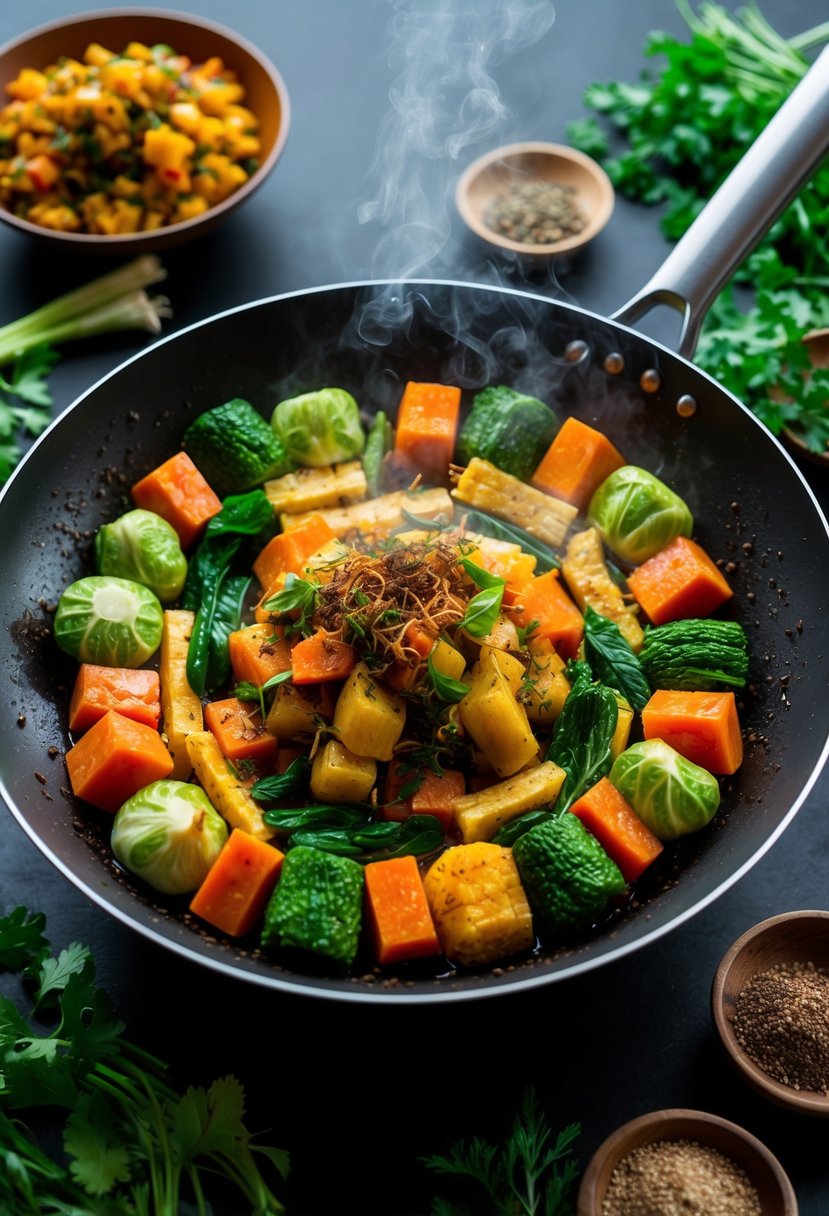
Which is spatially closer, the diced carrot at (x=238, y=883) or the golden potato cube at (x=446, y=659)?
the diced carrot at (x=238, y=883)

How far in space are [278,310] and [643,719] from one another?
7.51ft

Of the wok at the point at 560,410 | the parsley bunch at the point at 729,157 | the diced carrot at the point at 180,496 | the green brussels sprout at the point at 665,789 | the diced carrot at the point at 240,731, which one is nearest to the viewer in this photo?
the wok at the point at 560,410

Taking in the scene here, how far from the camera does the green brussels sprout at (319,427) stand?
4.79m

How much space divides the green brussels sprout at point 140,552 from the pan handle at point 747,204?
82.1 inches

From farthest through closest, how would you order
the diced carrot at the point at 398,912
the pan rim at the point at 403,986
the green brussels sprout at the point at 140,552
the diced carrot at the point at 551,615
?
the green brussels sprout at the point at 140,552 < the diced carrot at the point at 551,615 < the diced carrot at the point at 398,912 < the pan rim at the point at 403,986

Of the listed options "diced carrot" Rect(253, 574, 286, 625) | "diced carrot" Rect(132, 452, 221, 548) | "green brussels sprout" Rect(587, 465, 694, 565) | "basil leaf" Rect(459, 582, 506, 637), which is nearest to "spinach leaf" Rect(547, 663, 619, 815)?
"basil leaf" Rect(459, 582, 506, 637)

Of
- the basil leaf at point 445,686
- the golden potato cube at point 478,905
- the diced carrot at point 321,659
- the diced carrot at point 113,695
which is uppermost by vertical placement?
the basil leaf at point 445,686

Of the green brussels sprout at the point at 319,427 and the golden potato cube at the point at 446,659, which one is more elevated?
the golden potato cube at the point at 446,659

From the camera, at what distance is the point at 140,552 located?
4473 mm

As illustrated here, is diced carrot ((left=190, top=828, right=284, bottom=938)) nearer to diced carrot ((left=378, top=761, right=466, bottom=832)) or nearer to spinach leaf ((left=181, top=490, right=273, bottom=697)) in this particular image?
diced carrot ((left=378, top=761, right=466, bottom=832))

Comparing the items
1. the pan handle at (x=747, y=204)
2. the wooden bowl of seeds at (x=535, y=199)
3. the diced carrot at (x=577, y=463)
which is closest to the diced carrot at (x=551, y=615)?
the diced carrot at (x=577, y=463)

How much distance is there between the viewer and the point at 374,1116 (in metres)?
3.77

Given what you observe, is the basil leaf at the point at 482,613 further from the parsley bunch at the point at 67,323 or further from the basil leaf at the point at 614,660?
the parsley bunch at the point at 67,323

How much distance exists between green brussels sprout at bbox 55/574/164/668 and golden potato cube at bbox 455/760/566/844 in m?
1.38
